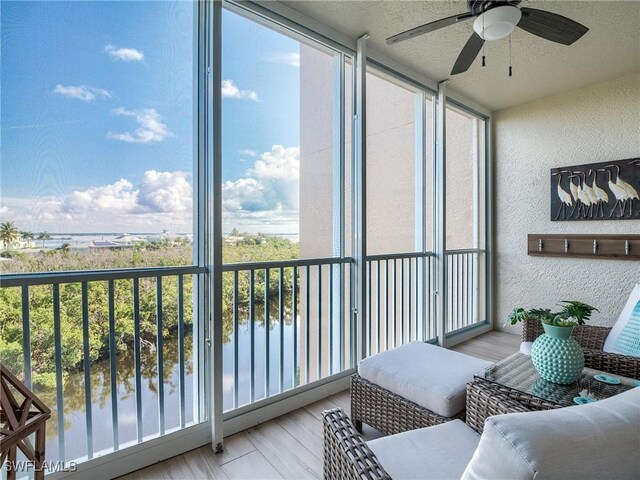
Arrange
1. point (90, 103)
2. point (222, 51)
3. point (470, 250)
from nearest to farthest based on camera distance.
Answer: point (90, 103), point (222, 51), point (470, 250)

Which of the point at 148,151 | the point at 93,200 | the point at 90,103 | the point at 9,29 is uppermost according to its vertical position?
the point at 9,29

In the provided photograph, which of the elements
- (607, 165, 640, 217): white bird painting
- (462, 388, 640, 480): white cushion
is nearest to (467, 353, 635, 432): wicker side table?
(462, 388, 640, 480): white cushion

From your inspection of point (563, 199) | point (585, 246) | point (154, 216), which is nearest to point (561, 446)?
point (154, 216)

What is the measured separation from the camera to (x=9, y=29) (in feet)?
4.74

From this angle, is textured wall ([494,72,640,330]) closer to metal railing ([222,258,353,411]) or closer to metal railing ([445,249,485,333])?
metal railing ([445,249,485,333])

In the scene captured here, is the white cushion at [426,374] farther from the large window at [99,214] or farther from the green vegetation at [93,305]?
the large window at [99,214]

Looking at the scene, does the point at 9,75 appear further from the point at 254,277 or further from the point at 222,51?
the point at 254,277

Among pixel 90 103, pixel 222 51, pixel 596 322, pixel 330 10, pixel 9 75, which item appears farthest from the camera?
pixel 596 322

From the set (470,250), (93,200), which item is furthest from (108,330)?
(470,250)

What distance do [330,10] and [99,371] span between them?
100 inches

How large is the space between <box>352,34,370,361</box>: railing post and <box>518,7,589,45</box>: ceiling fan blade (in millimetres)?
1093

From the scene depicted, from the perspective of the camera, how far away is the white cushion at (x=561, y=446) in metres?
0.59

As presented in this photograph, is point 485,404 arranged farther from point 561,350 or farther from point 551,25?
point 551,25

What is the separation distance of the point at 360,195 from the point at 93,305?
1.84 meters
